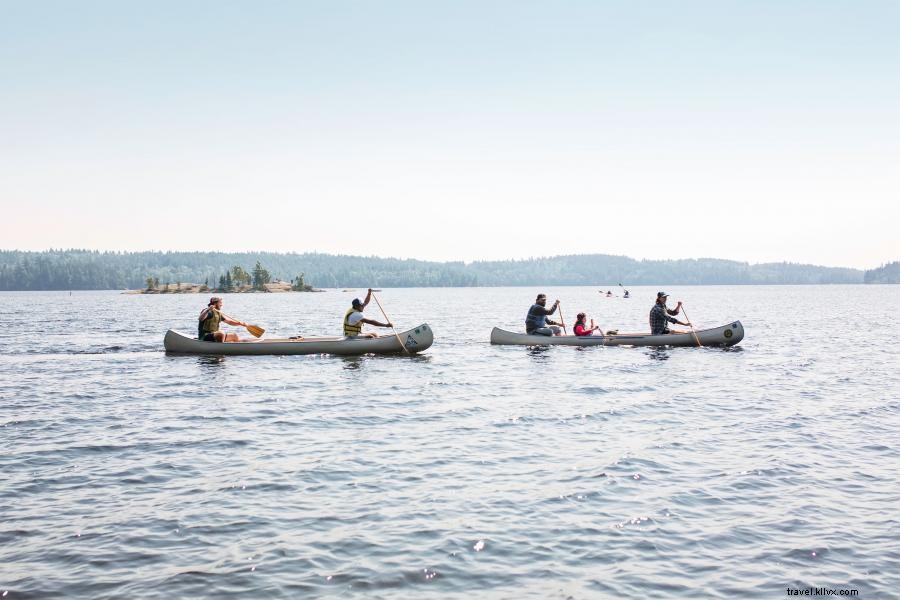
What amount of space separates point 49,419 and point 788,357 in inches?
1119

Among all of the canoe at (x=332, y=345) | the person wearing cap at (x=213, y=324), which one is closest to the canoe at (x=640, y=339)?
the canoe at (x=332, y=345)

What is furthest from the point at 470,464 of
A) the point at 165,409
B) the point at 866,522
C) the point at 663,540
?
the point at 165,409

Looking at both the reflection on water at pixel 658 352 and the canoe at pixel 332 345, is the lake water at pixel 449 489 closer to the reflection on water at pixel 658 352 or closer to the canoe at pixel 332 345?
the canoe at pixel 332 345

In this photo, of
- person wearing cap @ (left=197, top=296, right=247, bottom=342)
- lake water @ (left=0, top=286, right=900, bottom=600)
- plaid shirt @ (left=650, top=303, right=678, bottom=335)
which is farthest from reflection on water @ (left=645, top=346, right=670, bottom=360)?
person wearing cap @ (left=197, top=296, right=247, bottom=342)

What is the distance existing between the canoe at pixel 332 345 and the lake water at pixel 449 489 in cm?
669

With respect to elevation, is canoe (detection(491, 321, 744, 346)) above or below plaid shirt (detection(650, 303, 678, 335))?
below

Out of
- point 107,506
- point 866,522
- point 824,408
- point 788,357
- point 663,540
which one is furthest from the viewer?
point 788,357

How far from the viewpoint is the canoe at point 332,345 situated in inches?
1195

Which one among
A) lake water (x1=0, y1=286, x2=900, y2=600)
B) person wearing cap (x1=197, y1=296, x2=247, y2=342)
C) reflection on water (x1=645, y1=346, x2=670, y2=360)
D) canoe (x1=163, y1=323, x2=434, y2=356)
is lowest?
lake water (x1=0, y1=286, x2=900, y2=600)

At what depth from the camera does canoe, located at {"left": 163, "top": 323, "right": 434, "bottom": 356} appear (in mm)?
30344

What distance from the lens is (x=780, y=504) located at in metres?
10.8

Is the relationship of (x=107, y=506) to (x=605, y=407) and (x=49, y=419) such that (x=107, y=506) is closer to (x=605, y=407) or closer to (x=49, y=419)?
(x=49, y=419)

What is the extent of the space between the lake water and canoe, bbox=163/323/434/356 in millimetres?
6689

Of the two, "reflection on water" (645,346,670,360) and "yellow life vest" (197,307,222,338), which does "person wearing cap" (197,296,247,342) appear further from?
"reflection on water" (645,346,670,360)
